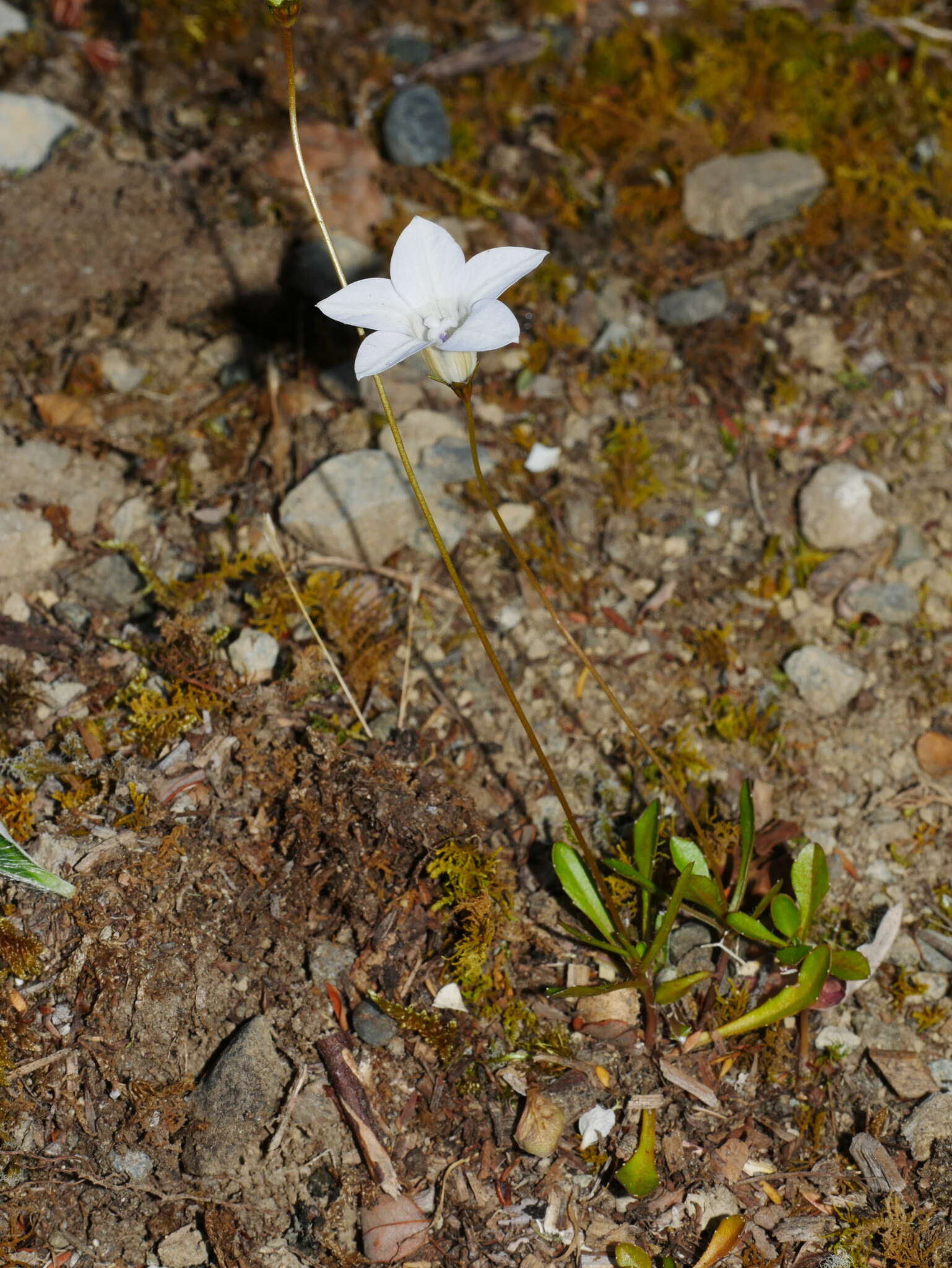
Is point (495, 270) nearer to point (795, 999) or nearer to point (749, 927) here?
point (749, 927)

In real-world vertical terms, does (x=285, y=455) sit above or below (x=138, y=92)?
below

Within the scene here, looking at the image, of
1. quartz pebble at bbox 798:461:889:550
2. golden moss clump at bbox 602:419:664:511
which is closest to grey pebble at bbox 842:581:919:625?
quartz pebble at bbox 798:461:889:550

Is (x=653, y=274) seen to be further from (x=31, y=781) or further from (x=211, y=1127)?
(x=211, y=1127)

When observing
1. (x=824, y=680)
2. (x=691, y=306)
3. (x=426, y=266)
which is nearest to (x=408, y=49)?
(x=691, y=306)

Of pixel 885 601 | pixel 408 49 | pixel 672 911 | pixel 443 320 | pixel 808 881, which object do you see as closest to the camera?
pixel 443 320

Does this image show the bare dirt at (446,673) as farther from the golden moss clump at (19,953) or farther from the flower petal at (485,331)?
the flower petal at (485,331)

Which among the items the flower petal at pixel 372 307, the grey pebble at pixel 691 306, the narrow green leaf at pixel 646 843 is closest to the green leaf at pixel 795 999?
the narrow green leaf at pixel 646 843

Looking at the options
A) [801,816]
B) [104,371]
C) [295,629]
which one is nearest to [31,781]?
[295,629]
